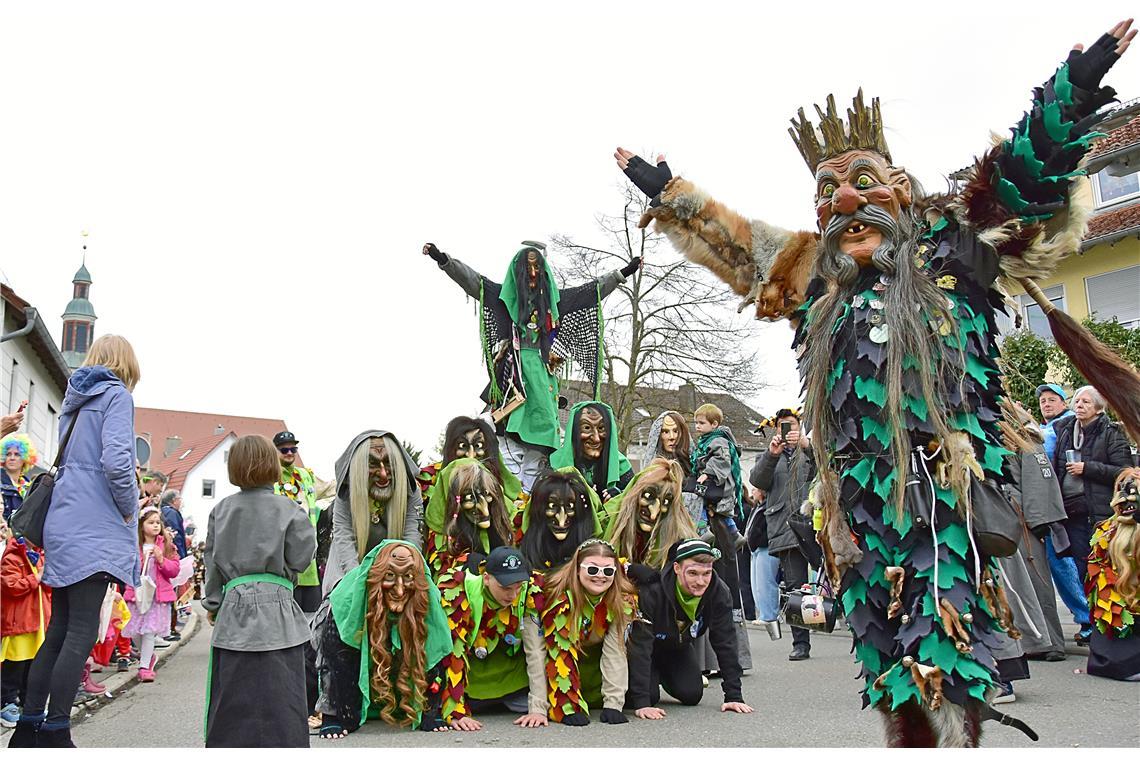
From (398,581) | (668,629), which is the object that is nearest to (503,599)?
(398,581)

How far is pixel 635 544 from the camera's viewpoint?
19.0 ft

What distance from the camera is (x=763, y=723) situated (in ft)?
15.8

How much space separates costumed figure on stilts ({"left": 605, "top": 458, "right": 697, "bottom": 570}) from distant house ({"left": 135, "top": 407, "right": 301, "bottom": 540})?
168 ft

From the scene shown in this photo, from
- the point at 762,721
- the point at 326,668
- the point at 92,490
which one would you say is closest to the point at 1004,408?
the point at 762,721

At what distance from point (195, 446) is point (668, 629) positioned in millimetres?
68475

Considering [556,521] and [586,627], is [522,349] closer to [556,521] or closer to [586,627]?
[556,521]

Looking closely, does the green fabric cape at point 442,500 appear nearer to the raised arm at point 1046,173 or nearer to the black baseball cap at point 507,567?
the black baseball cap at point 507,567

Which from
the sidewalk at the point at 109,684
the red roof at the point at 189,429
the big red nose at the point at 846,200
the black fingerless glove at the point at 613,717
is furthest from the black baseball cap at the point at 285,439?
the red roof at the point at 189,429

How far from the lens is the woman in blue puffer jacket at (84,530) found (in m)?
3.94

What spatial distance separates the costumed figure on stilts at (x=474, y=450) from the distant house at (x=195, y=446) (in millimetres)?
50334

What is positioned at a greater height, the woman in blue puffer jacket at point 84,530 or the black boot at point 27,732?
the woman in blue puffer jacket at point 84,530

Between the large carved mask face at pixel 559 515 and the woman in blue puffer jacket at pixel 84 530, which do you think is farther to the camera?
the large carved mask face at pixel 559 515

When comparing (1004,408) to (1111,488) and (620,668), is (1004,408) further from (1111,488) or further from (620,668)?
(1111,488)

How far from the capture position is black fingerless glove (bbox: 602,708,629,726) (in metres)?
4.96
